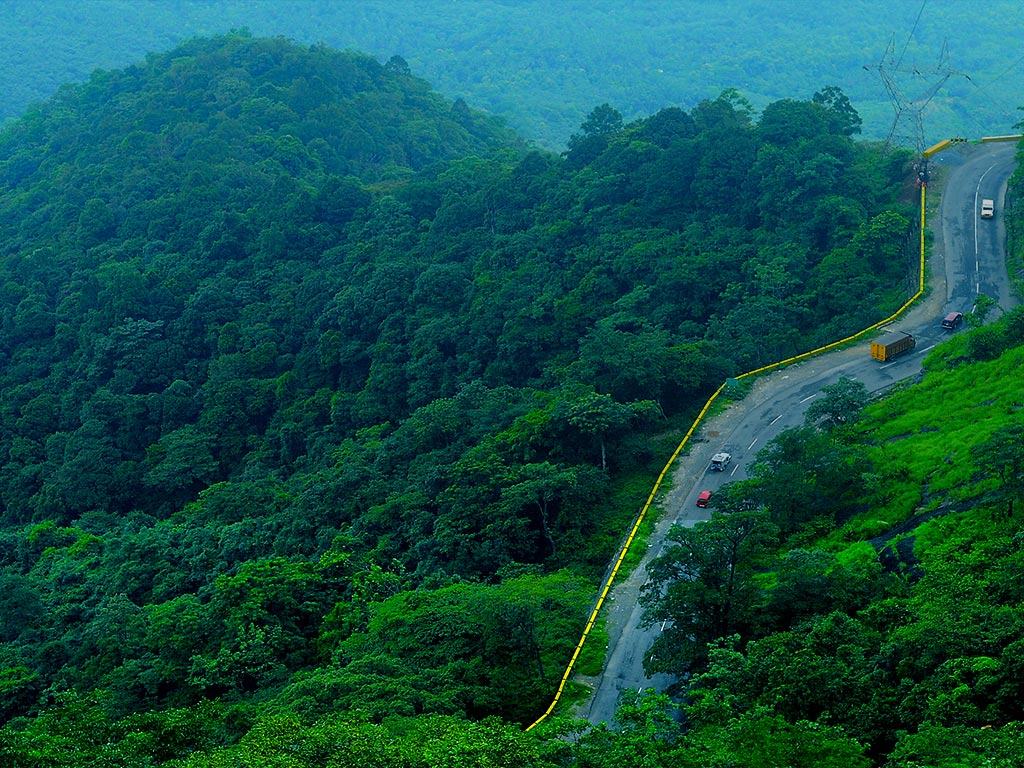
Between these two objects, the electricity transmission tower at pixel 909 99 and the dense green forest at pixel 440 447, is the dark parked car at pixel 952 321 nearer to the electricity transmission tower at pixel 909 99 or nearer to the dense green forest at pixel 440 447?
the dense green forest at pixel 440 447

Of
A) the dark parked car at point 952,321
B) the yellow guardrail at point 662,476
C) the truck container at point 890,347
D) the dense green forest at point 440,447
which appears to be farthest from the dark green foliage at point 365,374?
the truck container at point 890,347

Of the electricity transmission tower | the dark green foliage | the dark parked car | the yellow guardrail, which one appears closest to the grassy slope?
the dark green foliage

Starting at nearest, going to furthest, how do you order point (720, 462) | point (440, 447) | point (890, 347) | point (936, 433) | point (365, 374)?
point (936, 433) → point (720, 462) → point (890, 347) → point (440, 447) → point (365, 374)

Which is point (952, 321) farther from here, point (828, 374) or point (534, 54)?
point (534, 54)

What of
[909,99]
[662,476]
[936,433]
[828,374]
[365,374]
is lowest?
[662,476]

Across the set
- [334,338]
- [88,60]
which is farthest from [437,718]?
[88,60]

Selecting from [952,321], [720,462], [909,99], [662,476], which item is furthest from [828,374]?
[909,99]
